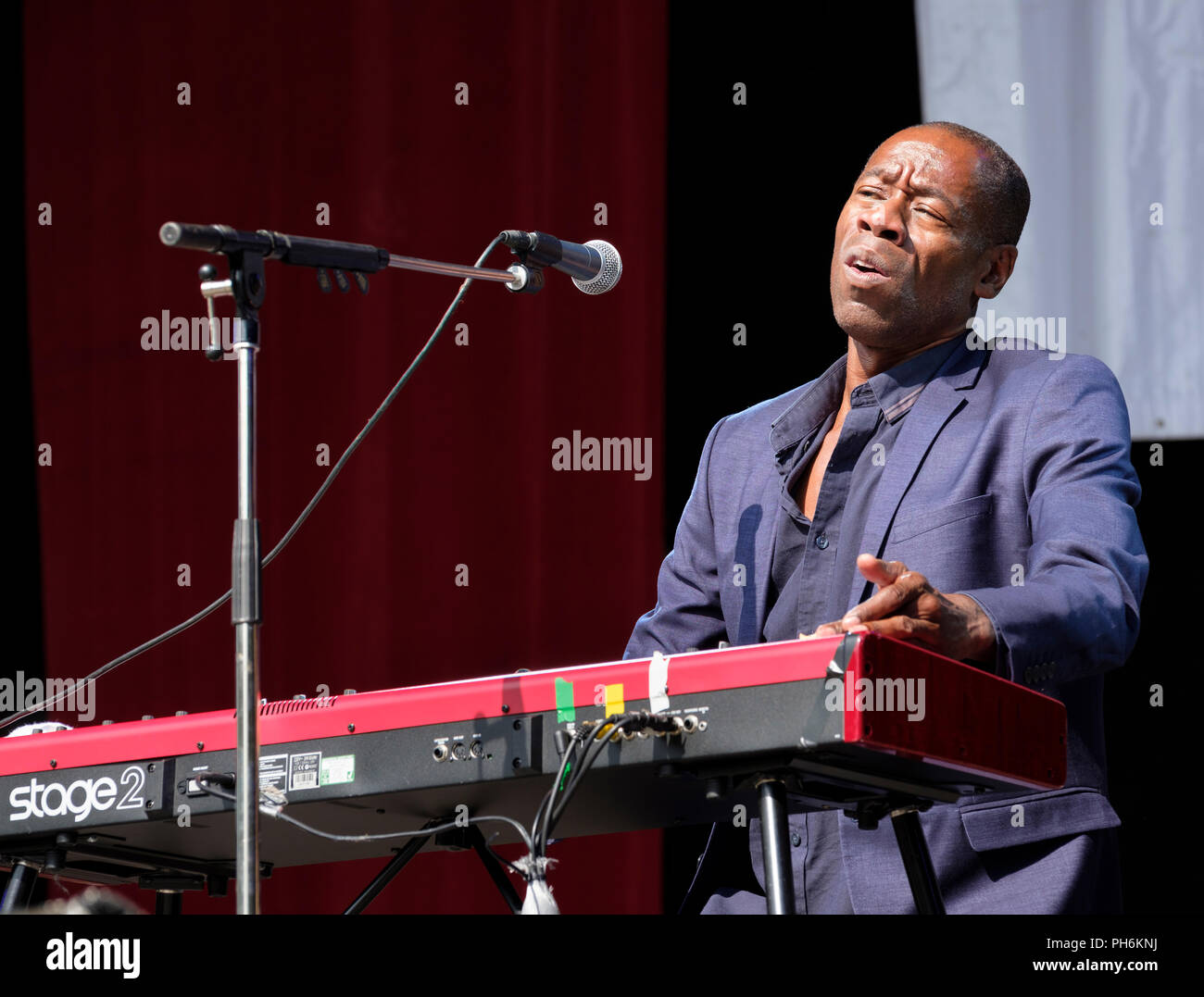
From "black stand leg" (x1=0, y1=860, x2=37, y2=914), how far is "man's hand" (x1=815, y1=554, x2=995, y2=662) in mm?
963

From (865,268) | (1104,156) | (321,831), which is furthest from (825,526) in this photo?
(1104,156)

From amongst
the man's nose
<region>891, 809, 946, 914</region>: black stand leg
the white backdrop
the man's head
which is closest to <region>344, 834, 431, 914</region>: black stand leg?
<region>891, 809, 946, 914</region>: black stand leg

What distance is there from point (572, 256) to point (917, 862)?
73 cm

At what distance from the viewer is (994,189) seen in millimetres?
2139

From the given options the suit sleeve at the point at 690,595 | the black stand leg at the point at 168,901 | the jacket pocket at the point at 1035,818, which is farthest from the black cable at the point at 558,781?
the black stand leg at the point at 168,901

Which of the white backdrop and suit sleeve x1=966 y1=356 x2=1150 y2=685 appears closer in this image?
suit sleeve x1=966 y1=356 x2=1150 y2=685

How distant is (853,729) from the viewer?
4.00ft

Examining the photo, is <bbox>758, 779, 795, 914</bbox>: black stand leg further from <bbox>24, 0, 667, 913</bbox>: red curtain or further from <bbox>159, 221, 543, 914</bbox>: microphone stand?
<bbox>24, 0, 667, 913</bbox>: red curtain

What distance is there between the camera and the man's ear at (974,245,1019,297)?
2.14 m

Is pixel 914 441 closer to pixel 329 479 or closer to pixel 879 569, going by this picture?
pixel 879 569

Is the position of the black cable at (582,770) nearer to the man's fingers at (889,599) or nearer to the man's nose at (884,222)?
the man's fingers at (889,599)

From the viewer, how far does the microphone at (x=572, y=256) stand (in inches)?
62.7

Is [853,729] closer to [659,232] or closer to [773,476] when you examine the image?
[773,476]

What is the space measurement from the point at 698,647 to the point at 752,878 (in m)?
0.36
